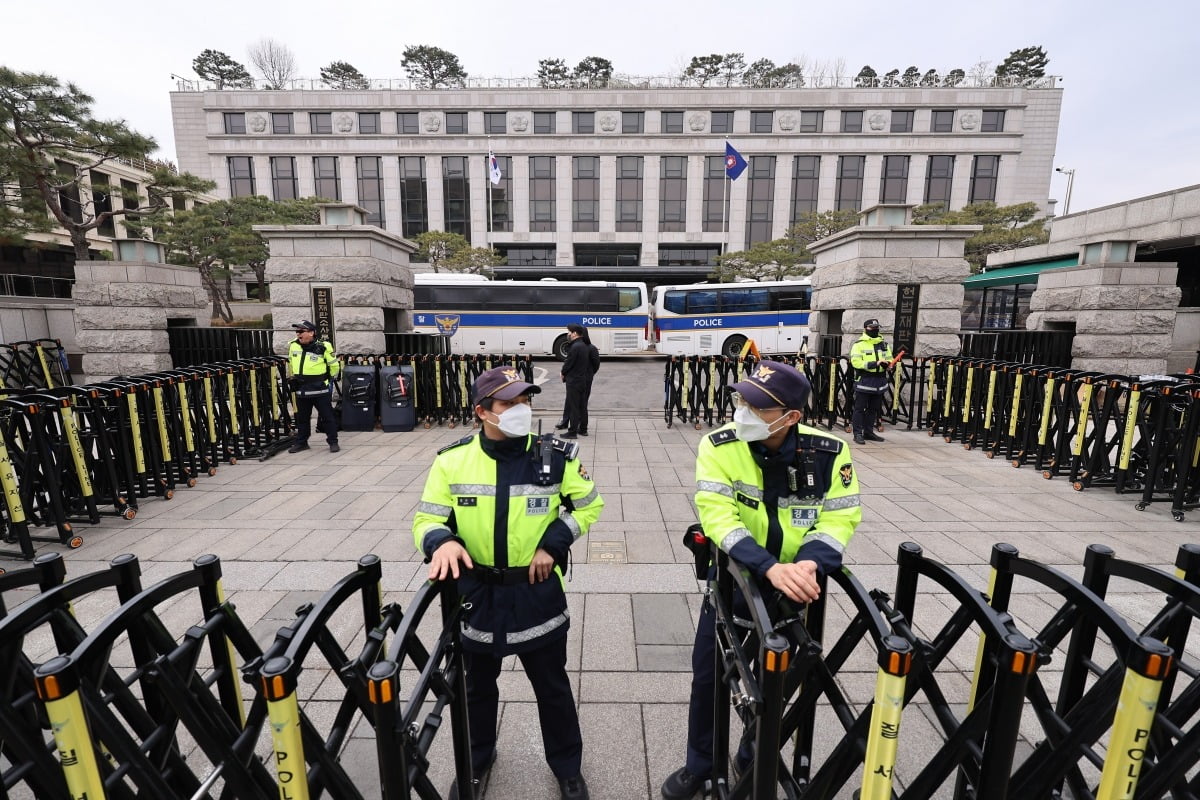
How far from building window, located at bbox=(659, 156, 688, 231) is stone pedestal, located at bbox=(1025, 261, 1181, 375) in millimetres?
29841

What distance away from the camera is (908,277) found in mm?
10820

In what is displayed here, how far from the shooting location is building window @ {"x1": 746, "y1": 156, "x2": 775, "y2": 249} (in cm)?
3944

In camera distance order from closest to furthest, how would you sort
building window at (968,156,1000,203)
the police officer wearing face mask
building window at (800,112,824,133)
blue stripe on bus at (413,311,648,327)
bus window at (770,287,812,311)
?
the police officer wearing face mask, bus window at (770,287,812,311), blue stripe on bus at (413,311,648,327), building window at (968,156,1000,203), building window at (800,112,824,133)

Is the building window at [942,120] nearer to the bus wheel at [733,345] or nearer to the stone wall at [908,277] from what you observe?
the bus wheel at [733,345]

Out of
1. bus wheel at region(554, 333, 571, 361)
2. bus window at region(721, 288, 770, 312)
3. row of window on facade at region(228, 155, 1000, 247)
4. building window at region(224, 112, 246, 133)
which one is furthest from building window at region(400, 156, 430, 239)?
bus window at region(721, 288, 770, 312)

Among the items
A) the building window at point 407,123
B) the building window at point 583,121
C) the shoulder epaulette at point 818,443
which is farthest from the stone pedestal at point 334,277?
the building window at point 407,123

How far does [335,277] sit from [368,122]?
120 feet

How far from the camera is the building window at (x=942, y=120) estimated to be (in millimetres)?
39188

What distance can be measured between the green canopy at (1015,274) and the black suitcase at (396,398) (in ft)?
53.4

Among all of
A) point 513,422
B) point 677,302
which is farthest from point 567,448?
point 677,302

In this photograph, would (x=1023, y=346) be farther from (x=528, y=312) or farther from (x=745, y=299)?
(x=528, y=312)

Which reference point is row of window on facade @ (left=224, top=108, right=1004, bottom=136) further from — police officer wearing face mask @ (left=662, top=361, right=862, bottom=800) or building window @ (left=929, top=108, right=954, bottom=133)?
police officer wearing face mask @ (left=662, top=361, right=862, bottom=800)

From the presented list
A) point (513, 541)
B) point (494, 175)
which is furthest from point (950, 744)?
point (494, 175)

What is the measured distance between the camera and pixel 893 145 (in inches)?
1526
